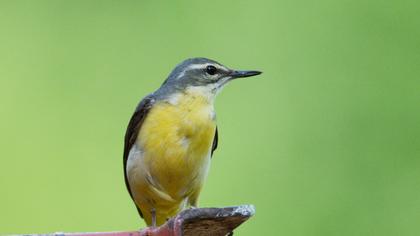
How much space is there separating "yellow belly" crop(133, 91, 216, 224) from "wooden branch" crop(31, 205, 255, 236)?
63.1 inches

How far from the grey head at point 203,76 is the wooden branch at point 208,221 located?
1.88m

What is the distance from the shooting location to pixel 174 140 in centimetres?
399

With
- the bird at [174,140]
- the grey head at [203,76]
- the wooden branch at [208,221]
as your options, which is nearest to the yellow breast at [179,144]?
the bird at [174,140]

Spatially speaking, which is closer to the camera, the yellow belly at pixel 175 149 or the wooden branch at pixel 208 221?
the wooden branch at pixel 208 221

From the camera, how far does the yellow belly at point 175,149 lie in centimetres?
399

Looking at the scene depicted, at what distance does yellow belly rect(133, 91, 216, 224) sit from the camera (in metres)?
3.99

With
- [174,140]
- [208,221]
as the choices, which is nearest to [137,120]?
[174,140]

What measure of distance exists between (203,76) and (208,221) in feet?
6.59

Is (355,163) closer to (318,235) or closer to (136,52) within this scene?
(318,235)

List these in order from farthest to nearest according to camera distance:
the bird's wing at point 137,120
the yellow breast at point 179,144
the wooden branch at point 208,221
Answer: the bird's wing at point 137,120
the yellow breast at point 179,144
the wooden branch at point 208,221

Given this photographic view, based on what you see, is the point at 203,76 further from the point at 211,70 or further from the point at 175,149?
the point at 175,149

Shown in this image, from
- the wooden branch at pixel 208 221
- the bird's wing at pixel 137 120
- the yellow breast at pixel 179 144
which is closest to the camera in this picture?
the wooden branch at pixel 208 221

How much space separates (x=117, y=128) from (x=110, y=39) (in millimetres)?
517

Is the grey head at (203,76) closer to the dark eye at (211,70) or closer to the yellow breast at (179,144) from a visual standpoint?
the dark eye at (211,70)
